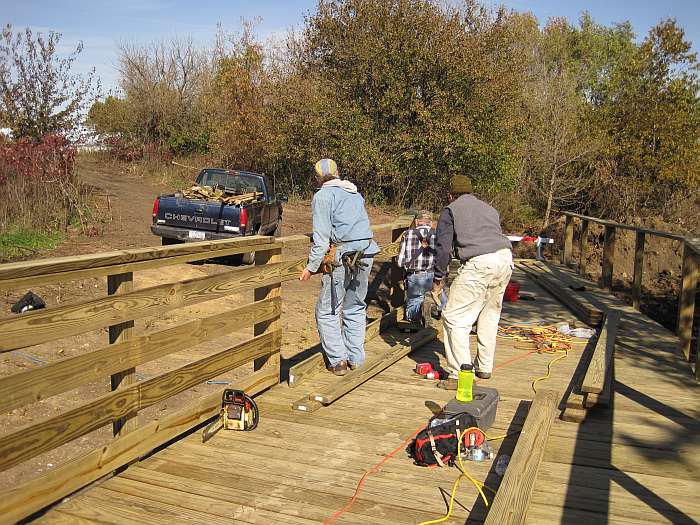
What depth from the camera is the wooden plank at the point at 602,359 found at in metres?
5.72

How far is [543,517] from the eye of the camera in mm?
3799

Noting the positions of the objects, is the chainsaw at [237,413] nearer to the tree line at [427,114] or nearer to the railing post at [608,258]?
the railing post at [608,258]

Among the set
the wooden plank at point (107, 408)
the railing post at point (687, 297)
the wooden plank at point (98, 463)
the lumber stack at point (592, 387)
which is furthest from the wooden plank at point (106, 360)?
the railing post at point (687, 297)

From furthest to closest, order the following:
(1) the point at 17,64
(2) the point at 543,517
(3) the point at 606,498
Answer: (1) the point at 17,64 < (3) the point at 606,498 < (2) the point at 543,517

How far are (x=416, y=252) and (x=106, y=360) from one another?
5.47 metres

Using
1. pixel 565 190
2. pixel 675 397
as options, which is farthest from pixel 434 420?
pixel 565 190

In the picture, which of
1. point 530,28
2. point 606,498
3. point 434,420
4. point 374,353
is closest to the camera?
point 606,498

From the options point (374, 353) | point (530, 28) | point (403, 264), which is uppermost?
point (530, 28)

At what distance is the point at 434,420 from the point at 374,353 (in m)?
2.96

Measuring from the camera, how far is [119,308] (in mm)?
4020

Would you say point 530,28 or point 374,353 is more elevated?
point 530,28

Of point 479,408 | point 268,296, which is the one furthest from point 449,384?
→ point 268,296

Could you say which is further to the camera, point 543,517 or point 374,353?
point 374,353

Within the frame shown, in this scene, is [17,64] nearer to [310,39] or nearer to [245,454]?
[310,39]
